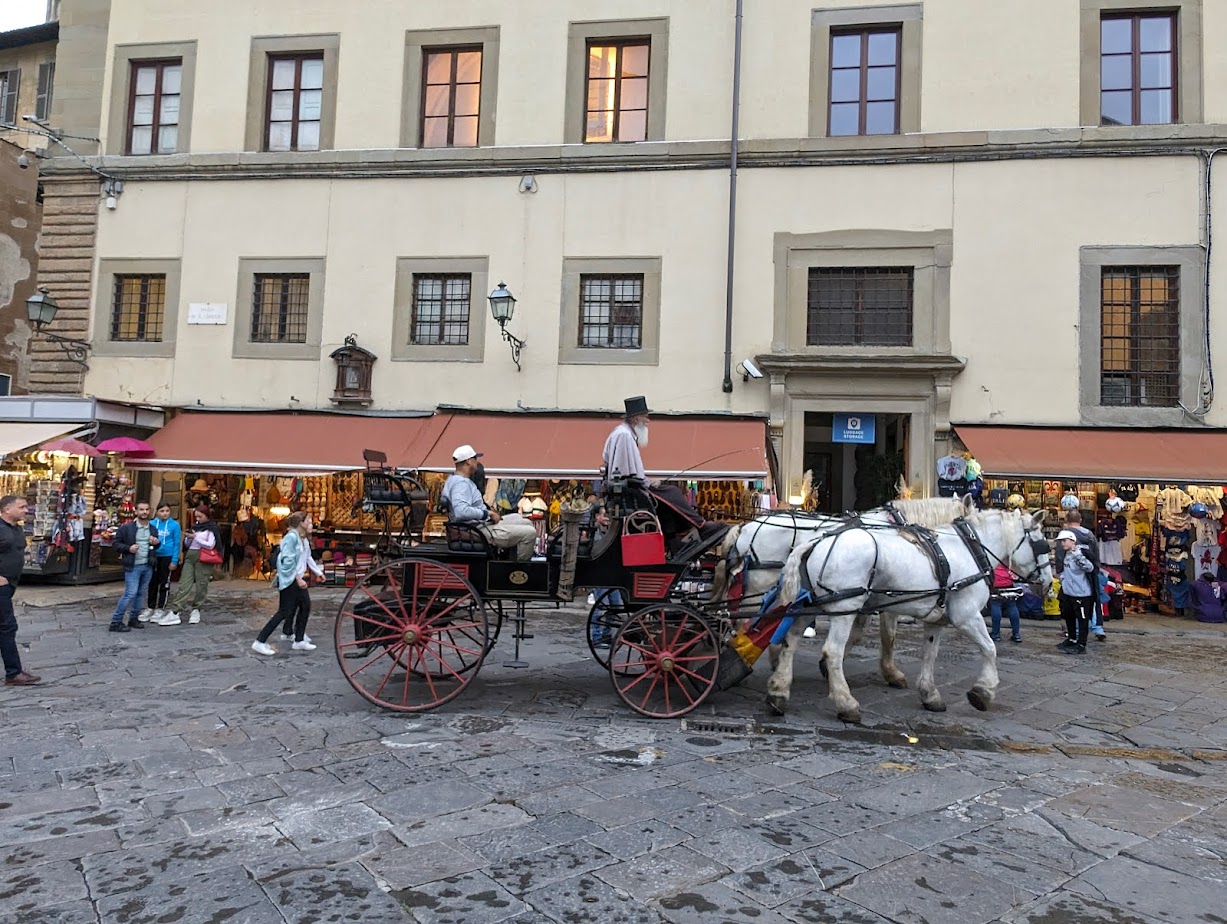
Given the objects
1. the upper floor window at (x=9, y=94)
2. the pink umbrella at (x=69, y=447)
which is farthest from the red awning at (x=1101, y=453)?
the upper floor window at (x=9, y=94)

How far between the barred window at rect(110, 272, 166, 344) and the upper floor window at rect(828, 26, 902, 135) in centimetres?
1228

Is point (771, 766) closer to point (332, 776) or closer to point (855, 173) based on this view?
point (332, 776)

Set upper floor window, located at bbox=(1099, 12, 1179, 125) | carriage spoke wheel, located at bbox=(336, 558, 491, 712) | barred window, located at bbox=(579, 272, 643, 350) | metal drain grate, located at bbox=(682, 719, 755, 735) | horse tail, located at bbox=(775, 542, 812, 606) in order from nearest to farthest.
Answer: metal drain grate, located at bbox=(682, 719, 755, 735) < carriage spoke wheel, located at bbox=(336, 558, 491, 712) < horse tail, located at bbox=(775, 542, 812, 606) < upper floor window, located at bbox=(1099, 12, 1179, 125) < barred window, located at bbox=(579, 272, 643, 350)

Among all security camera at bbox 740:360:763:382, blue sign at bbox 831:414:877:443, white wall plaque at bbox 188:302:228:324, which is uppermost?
white wall plaque at bbox 188:302:228:324

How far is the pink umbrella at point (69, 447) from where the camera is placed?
12.0 m

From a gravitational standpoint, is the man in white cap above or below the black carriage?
above

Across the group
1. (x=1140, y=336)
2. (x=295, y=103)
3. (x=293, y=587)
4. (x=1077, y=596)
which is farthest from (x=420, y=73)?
(x=1077, y=596)

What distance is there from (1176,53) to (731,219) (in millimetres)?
7266

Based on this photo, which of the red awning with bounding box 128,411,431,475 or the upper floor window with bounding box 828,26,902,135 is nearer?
the red awning with bounding box 128,411,431,475

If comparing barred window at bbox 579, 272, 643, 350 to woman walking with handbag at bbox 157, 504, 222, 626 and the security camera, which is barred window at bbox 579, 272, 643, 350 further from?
woman walking with handbag at bbox 157, 504, 222, 626

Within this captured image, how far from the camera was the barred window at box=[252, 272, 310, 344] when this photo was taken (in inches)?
557

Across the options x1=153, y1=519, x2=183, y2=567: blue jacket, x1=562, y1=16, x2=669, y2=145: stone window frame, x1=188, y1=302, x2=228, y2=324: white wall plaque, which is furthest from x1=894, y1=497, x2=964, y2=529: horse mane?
x1=188, y1=302, x2=228, y2=324: white wall plaque

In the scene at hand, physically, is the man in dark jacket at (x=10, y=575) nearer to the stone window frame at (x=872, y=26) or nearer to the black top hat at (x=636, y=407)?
the black top hat at (x=636, y=407)

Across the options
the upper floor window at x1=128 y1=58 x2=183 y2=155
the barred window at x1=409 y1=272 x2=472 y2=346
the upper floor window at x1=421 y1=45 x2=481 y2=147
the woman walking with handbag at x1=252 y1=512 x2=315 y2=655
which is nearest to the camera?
the woman walking with handbag at x1=252 y1=512 x2=315 y2=655
